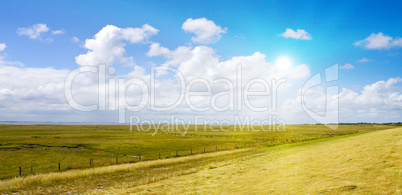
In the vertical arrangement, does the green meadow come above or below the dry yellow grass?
below

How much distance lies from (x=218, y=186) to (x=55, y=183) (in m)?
19.7

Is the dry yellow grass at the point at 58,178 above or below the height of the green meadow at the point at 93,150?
above

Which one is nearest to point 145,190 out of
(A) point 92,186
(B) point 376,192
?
(A) point 92,186

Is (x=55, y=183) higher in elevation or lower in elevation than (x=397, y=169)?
lower

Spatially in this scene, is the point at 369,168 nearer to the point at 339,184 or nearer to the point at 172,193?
the point at 339,184

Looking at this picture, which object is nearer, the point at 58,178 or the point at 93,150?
the point at 58,178

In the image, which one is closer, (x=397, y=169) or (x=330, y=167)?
(x=397, y=169)

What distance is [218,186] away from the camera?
17312mm

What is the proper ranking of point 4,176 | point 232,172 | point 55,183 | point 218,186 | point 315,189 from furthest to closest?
1. point 4,176
2. point 55,183
3. point 232,172
4. point 218,186
5. point 315,189

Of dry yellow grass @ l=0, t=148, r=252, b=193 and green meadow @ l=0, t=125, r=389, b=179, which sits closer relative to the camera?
dry yellow grass @ l=0, t=148, r=252, b=193

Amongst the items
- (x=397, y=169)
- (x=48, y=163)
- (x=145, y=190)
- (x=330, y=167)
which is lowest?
(x=48, y=163)

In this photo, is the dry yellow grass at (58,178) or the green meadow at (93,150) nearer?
the dry yellow grass at (58,178)

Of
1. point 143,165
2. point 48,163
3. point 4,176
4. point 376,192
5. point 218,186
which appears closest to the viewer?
point 376,192

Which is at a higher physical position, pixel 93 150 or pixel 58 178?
pixel 58 178
